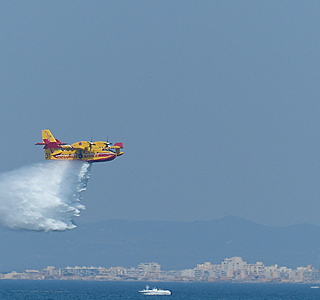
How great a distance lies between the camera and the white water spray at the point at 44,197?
74.3 metres

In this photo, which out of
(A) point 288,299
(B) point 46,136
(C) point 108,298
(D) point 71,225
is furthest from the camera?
(A) point 288,299

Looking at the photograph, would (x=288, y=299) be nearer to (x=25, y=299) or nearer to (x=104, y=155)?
(x=25, y=299)

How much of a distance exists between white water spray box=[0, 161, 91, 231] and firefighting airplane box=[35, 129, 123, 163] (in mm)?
1218

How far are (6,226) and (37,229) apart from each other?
3.00 m

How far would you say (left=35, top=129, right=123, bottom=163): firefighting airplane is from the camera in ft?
247

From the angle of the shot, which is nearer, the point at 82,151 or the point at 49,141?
the point at 82,151

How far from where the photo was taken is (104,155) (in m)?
75.3

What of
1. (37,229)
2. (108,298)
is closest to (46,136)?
(37,229)

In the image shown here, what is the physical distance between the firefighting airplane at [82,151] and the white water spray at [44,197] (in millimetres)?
1218

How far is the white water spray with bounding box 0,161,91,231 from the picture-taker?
7431cm

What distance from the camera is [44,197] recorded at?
7594cm

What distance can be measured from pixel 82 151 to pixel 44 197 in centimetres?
569

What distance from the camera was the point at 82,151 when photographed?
75500mm

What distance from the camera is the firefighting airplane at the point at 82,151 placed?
75.4 meters
